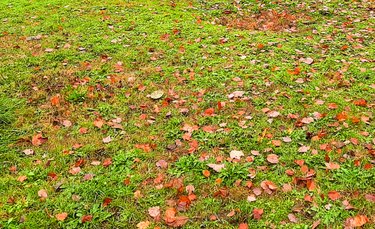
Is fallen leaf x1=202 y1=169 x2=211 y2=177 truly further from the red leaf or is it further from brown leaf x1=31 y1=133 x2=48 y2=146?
brown leaf x1=31 y1=133 x2=48 y2=146

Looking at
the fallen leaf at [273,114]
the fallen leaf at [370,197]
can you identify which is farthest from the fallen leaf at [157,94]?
the fallen leaf at [370,197]

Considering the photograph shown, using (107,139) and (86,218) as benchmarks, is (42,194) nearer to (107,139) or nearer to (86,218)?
(86,218)

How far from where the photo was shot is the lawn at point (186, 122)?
3217mm

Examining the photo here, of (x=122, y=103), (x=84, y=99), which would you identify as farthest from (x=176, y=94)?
(x=84, y=99)

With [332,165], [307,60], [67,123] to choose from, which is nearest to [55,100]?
[67,123]

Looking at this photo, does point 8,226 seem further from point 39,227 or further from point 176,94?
point 176,94

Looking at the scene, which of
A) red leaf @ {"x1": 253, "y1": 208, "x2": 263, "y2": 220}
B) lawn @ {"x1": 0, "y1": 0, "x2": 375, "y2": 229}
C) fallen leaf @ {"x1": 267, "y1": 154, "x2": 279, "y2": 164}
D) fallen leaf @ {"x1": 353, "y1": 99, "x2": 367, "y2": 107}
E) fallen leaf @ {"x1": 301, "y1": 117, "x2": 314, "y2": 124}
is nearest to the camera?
red leaf @ {"x1": 253, "y1": 208, "x2": 263, "y2": 220}

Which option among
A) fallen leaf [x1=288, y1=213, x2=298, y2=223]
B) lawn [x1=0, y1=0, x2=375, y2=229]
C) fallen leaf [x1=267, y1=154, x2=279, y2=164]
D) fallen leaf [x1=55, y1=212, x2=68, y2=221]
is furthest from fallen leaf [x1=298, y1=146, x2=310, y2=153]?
fallen leaf [x1=55, y1=212, x2=68, y2=221]

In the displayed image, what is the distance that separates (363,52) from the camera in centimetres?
573

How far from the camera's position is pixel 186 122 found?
14.1 feet

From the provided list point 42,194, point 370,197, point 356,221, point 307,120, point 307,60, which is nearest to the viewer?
point 356,221

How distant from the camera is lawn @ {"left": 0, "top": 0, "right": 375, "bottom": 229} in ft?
10.6

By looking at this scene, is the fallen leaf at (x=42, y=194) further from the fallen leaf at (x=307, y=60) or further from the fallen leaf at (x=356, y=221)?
the fallen leaf at (x=307, y=60)

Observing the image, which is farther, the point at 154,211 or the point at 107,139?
the point at 107,139
